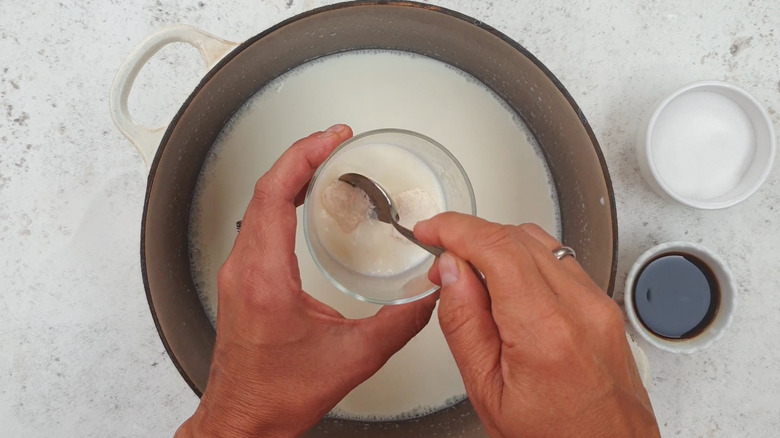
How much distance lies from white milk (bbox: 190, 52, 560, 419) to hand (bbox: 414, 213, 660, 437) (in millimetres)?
194

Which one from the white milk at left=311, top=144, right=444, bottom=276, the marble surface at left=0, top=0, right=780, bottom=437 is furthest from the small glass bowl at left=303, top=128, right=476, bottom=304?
the marble surface at left=0, top=0, right=780, bottom=437

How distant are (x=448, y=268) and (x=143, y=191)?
42cm

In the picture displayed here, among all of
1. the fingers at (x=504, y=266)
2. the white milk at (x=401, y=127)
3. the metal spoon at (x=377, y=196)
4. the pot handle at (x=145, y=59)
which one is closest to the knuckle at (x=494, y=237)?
the fingers at (x=504, y=266)

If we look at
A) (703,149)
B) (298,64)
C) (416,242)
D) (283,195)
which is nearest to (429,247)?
(416,242)

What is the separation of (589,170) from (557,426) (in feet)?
0.80

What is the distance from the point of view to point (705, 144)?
0.64 m

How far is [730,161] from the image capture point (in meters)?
0.64

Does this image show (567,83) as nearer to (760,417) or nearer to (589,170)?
(589,170)

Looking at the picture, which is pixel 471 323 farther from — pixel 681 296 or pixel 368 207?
pixel 681 296

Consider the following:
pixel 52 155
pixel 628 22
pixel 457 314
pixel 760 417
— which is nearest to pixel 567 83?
pixel 628 22

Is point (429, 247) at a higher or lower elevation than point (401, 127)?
lower

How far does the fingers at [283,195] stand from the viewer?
18.9 inches

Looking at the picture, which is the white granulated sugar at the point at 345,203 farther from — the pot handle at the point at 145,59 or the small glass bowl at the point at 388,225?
the pot handle at the point at 145,59

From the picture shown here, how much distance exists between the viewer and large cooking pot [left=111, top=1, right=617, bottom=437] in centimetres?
53
